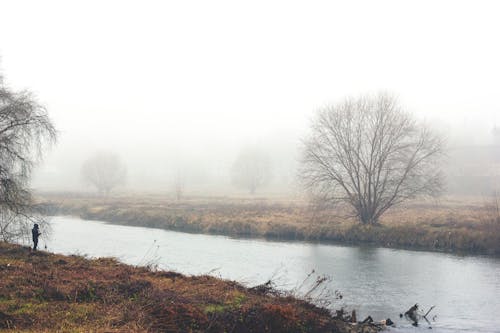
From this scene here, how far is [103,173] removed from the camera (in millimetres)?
104500

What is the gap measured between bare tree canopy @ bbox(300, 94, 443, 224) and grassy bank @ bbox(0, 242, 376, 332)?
29.1 meters

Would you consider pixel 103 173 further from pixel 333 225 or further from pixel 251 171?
pixel 333 225

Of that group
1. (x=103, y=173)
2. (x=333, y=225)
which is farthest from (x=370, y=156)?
(x=103, y=173)

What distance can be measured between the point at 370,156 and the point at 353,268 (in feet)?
64.9

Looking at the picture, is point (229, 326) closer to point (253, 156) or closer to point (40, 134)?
point (40, 134)

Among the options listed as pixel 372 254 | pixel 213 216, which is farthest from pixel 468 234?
pixel 213 216

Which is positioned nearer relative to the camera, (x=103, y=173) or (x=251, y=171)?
(x=103, y=173)

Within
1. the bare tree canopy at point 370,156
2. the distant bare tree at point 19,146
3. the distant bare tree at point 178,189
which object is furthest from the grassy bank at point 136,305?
the distant bare tree at point 178,189

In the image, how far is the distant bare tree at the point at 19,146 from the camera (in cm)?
2633

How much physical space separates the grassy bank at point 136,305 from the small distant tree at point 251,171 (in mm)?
92138

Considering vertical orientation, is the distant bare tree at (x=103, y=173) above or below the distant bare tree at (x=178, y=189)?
above

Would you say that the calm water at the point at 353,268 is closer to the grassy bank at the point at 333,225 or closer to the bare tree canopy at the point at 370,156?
the grassy bank at the point at 333,225

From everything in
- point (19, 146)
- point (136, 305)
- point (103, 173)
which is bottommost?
point (136, 305)

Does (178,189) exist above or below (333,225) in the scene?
above
